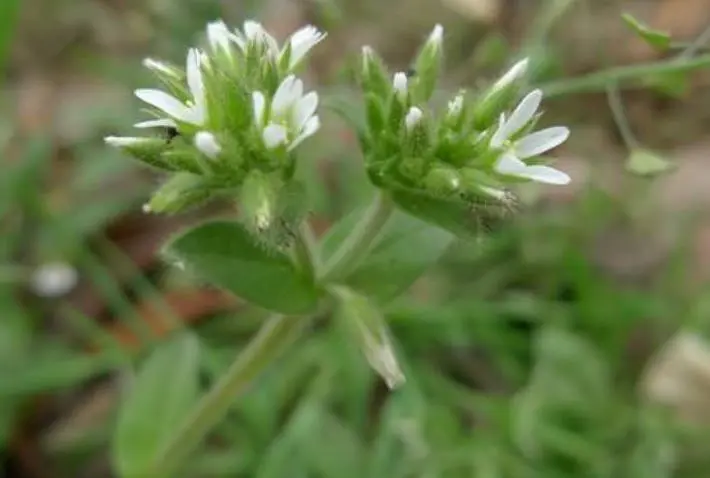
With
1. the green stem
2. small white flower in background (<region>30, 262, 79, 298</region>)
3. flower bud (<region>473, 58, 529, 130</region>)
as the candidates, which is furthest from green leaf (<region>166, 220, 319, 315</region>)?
small white flower in background (<region>30, 262, 79, 298</region>)

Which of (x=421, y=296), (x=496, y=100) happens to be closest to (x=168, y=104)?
(x=496, y=100)

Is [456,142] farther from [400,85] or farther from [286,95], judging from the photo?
[286,95]

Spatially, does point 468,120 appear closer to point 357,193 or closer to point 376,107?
point 376,107

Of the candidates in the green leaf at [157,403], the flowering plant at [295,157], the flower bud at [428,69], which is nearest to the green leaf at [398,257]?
the flowering plant at [295,157]

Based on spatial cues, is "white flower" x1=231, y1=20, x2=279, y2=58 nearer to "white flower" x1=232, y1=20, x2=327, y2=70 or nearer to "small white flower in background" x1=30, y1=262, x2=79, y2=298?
"white flower" x1=232, y1=20, x2=327, y2=70

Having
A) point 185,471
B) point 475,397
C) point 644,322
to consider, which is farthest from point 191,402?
point 644,322

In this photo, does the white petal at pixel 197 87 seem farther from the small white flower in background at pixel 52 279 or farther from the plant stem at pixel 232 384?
the small white flower in background at pixel 52 279
